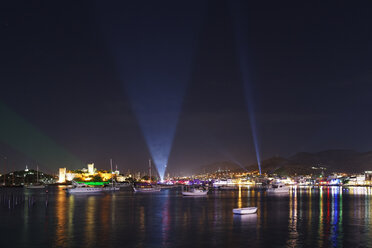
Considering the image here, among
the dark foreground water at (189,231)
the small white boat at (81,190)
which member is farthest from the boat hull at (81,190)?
the dark foreground water at (189,231)

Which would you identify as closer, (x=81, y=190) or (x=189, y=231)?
(x=189, y=231)

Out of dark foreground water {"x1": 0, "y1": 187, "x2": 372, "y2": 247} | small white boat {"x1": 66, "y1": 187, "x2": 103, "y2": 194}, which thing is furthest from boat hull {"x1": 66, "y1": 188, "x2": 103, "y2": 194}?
dark foreground water {"x1": 0, "y1": 187, "x2": 372, "y2": 247}

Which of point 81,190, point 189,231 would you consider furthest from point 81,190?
point 189,231

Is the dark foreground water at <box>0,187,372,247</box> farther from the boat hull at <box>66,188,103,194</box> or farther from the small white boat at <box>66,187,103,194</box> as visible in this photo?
the small white boat at <box>66,187,103,194</box>

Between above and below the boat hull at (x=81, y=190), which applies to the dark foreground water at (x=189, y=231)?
above

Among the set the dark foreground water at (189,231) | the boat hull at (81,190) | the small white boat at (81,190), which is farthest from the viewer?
the small white boat at (81,190)

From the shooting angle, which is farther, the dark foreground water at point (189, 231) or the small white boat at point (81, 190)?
the small white boat at point (81, 190)

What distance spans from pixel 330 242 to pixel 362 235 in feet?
17.7

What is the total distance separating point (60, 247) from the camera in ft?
99.0

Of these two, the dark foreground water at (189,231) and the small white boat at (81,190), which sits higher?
the dark foreground water at (189,231)

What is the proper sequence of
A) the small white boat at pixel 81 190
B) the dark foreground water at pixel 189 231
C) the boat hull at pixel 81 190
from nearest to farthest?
1. the dark foreground water at pixel 189 231
2. the boat hull at pixel 81 190
3. the small white boat at pixel 81 190

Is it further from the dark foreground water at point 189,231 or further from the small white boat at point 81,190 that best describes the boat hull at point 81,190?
the dark foreground water at point 189,231

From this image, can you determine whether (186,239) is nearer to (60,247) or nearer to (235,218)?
(60,247)

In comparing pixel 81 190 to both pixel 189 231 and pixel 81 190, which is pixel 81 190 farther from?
pixel 189 231
